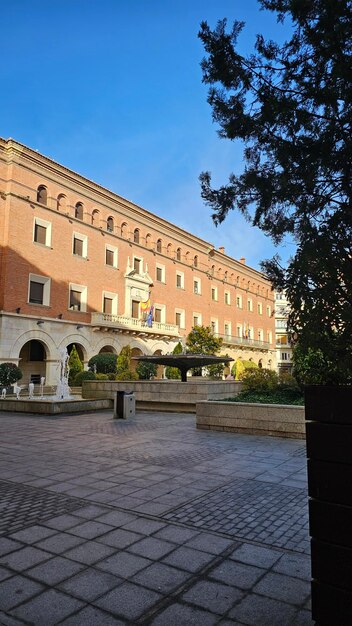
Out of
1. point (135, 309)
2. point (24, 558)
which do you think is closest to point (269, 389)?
point (24, 558)

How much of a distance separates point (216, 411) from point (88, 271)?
2347 centimetres

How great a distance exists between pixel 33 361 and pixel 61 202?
1129 centimetres

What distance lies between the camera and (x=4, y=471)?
6297 mm

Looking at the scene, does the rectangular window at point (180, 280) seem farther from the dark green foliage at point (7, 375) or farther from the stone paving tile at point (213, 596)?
the stone paving tile at point (213, 596)

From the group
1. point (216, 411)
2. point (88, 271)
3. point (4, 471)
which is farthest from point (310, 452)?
point (88, 271)

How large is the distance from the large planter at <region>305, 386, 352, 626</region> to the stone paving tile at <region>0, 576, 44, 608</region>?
5.98 feet

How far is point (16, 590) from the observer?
2.90m

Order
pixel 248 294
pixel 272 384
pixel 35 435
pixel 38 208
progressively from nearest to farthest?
1. pixel 35 435
2. pixel 272 384
3. pixel 38 208
4. pixel 248 294

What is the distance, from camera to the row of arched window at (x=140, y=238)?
3000 cm

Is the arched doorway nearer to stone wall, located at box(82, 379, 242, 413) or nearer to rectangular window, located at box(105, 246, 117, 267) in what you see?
rectangular window, located at box(105, 246, 117, 267)

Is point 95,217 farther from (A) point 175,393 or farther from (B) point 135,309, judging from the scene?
(A) point 175,393

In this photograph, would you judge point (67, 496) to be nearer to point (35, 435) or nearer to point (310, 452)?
point (310, 452)

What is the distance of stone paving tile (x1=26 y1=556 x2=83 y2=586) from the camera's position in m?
3.06

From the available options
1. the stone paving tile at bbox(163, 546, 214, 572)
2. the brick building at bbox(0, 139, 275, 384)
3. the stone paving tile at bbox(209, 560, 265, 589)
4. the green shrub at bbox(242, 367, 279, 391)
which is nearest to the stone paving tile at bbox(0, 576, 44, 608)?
the stone paving tile at bbox(163, 546, 214, 572)
